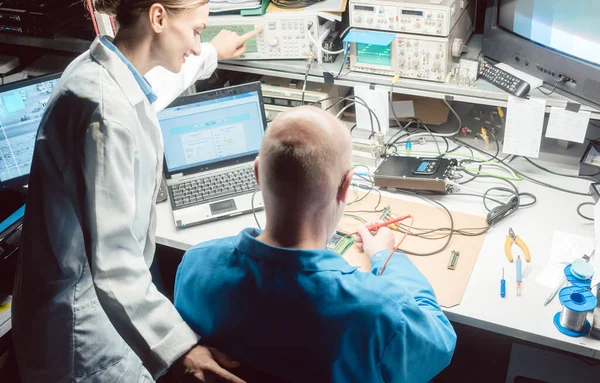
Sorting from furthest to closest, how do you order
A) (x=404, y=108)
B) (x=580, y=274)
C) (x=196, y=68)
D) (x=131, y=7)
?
(x=404, y=108)
(x=196, y=68)
(x=580, y=274)
(x=131, y=7)

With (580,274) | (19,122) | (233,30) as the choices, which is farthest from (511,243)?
(19,122)

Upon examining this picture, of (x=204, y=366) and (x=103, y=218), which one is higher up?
(x=103, y=218)

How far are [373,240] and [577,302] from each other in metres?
0.54

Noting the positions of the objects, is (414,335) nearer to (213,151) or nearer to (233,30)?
(213,151)

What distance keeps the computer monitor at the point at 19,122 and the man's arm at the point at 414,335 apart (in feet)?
4.43

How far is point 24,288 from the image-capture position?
149 centimetres

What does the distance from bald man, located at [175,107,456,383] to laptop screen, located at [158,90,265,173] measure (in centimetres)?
81

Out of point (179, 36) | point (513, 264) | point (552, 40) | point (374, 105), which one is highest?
point (179, 36)

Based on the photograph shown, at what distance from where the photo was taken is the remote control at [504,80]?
1.81 m

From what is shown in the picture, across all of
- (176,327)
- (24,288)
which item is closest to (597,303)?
(176,327)

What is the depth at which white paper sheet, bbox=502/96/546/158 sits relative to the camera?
183cm

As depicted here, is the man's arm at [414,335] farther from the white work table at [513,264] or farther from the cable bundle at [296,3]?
the cable bundle at [296,3]

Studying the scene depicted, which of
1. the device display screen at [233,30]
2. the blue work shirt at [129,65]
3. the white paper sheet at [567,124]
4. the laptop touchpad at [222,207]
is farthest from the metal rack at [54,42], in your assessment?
the white paper sheet at [567,124]

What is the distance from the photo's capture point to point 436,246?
1708mm
